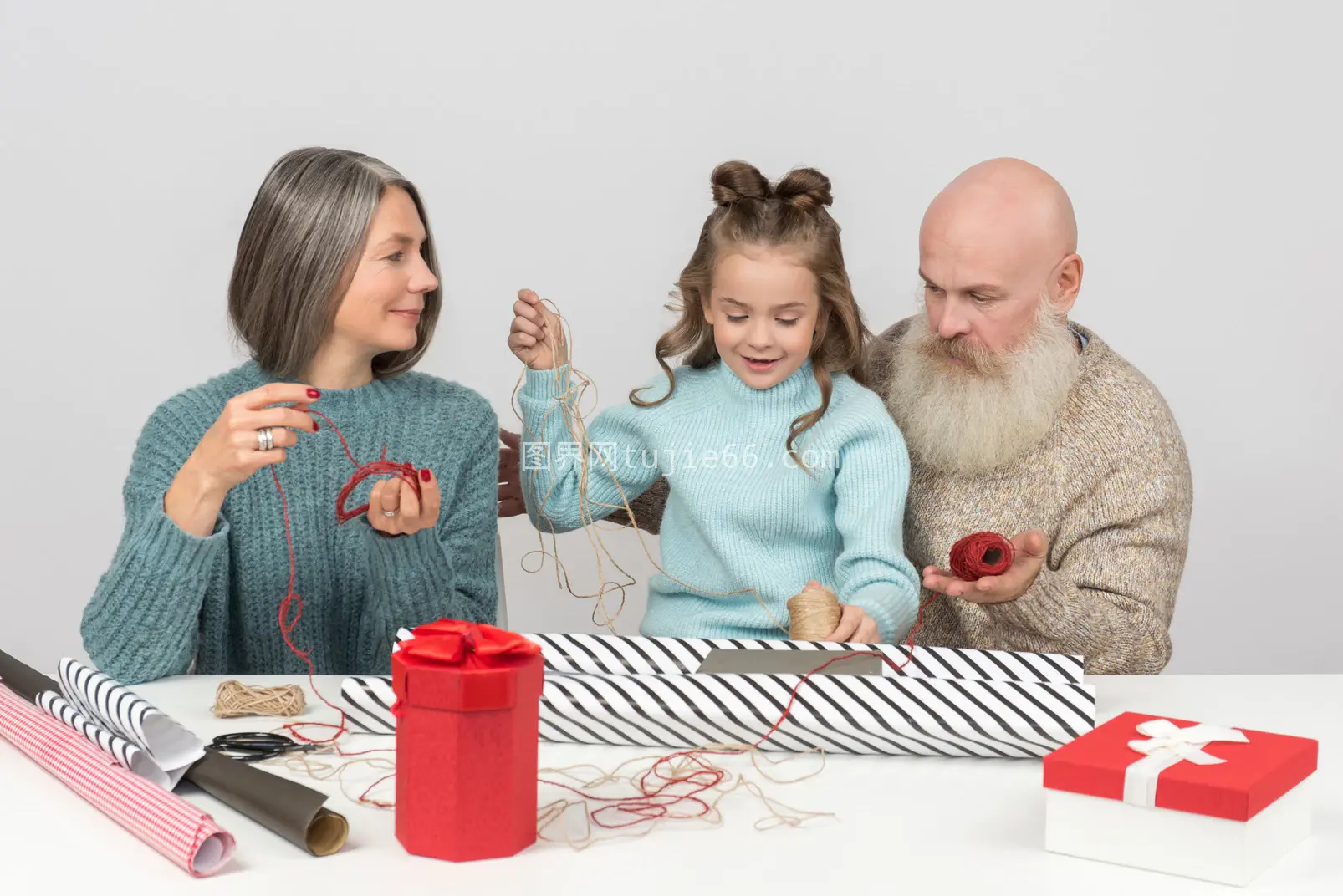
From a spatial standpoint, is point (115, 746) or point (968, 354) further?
point (968, 354)

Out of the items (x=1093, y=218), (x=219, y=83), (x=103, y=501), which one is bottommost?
(x=103, y=501)

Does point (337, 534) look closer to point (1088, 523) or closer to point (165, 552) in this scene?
point (165, 552)

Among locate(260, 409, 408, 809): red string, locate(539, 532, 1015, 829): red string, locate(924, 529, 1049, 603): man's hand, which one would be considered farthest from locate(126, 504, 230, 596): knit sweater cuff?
locate(924, 529, 1049, 603): man's hand

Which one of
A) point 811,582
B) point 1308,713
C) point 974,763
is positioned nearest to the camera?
point 974,763

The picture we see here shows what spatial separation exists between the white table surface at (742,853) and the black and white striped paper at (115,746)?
0.14 feet

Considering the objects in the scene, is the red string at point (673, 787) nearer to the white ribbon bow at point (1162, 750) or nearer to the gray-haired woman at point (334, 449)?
the white ribbon bow at point (1162, 750)

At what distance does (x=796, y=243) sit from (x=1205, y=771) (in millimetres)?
1246

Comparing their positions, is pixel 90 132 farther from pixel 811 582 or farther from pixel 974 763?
pixel 974 763

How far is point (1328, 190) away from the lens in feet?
12.4

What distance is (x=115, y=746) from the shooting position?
1.63 meters

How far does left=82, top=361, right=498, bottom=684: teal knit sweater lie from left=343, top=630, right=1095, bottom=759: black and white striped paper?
606 millimetres

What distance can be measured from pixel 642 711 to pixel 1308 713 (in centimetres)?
92

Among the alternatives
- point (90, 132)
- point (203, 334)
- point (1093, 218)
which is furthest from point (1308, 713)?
point (90, 132)

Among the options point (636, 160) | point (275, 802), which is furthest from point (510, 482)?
point (275, 802)
